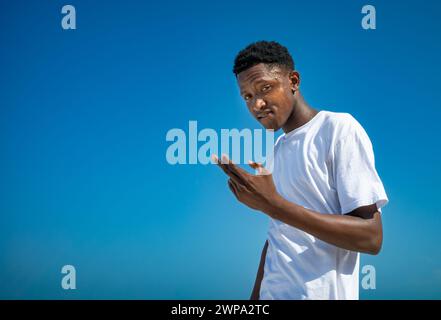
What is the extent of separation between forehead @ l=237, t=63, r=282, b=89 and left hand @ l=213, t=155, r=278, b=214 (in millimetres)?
811

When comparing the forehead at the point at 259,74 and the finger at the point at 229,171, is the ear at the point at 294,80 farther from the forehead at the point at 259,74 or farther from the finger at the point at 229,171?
the finger at the point at 229,171

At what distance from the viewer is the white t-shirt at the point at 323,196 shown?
183 cm

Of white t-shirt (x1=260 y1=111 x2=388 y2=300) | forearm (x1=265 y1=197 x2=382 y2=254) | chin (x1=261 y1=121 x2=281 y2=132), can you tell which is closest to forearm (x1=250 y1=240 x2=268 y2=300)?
white t-shirt (x1=260 y1=111 x2=388 y2=300)

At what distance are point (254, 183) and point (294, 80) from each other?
102 cm

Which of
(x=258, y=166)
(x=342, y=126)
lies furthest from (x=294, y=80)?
(x=258, y=166)

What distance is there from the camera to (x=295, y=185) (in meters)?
2.05

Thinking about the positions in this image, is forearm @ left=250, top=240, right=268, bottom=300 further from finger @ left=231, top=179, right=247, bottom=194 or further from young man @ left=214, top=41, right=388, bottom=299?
finger @ left=231, top=179, right=247, bottom=194

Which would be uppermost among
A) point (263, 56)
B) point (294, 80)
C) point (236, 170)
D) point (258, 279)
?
point (263, 56)

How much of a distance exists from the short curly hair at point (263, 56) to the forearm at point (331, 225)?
102 cm

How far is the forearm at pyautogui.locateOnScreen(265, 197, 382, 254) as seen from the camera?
1673mm

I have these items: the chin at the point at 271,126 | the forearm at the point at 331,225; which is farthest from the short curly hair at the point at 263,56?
the forearm at the point at 331,225

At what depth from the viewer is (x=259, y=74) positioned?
2.28 m

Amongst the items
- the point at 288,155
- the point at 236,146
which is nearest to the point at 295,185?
the point at 288,155

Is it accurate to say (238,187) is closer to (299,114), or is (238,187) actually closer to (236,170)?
(236,170)
